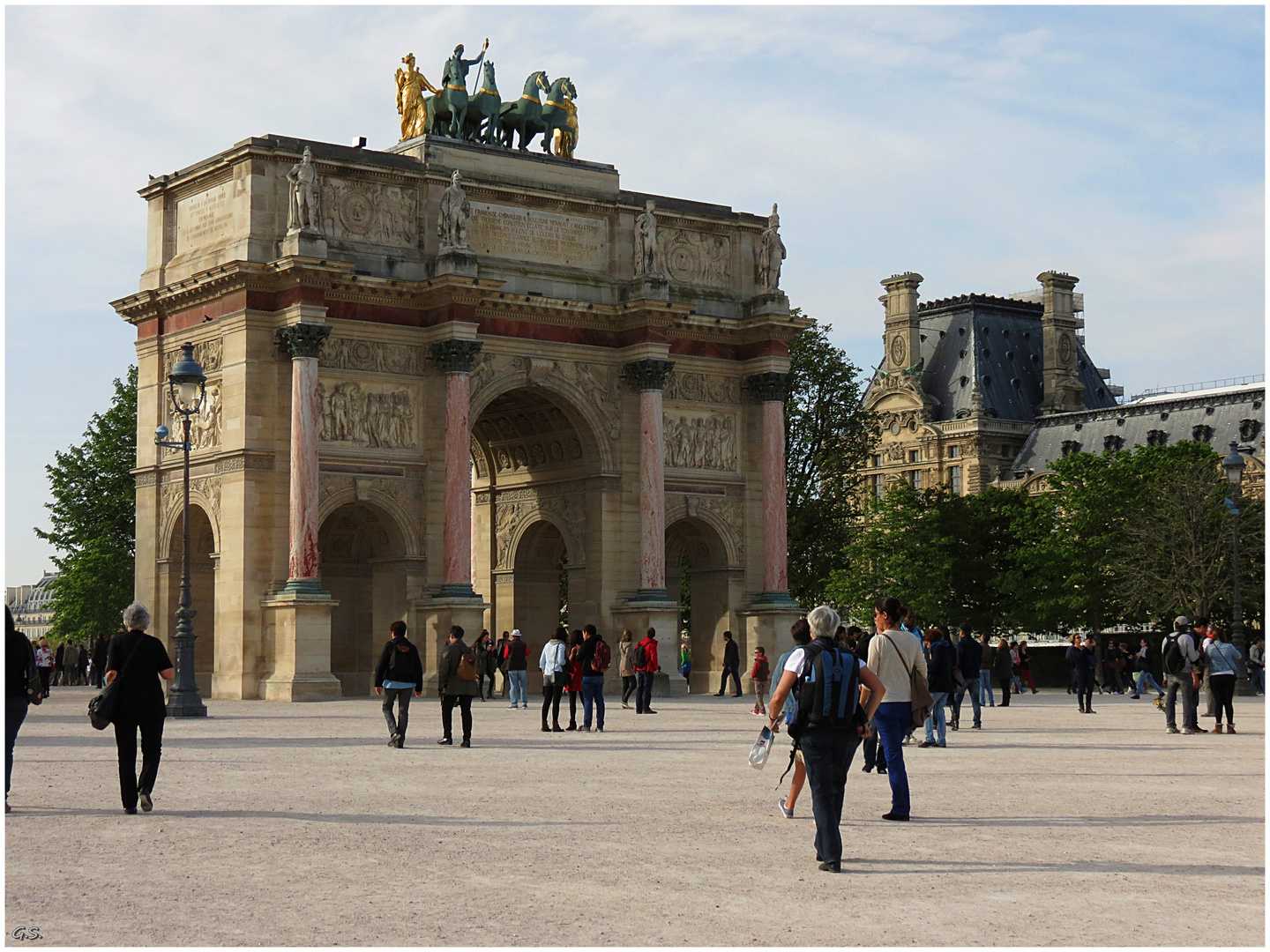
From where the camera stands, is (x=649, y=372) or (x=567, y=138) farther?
(x=567, y=138)

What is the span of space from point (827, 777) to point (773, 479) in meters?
42.6

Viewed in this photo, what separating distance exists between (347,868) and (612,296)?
41.5 m

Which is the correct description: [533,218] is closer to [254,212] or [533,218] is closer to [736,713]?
[254,212]

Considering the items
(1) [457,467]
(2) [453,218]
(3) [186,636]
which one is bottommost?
(3) [186,636]

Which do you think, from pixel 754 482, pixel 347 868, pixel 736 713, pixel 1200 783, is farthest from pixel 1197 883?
pixel 754 482

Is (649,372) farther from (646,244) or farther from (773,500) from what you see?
(773,500)

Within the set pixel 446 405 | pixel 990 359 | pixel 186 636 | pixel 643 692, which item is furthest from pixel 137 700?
pixel 990 359

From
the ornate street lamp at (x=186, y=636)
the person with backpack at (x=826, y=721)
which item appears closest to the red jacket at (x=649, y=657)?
the ornate street lamp at (x=186, y=636)

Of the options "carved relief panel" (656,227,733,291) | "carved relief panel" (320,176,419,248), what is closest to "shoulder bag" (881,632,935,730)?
"carved relief panel" (320,176,419,248)

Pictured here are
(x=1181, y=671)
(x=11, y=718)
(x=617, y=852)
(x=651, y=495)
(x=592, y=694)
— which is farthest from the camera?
(x=651, y=495)

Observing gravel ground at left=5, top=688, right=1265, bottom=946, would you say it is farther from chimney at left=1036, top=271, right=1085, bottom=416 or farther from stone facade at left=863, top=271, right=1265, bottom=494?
chimney at left=1036, top=271, right=1085, bottom=416

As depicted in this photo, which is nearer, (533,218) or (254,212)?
(254,212)

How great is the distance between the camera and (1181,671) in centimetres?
3144

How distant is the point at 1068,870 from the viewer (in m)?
13.9
